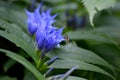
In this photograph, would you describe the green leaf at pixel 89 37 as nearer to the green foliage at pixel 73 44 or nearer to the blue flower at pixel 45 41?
the green foliage at pixel 73 44

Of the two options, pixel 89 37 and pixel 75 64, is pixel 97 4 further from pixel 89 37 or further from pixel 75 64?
pixel 89 37

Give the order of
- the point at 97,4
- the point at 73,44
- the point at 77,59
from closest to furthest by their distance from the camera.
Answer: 1. the point at 97,4
2. the point at 77,59
3. the point at 73,44

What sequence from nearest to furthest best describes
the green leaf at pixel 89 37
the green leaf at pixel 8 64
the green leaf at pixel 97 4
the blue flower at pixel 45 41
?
the green leaf at pixel 97 4, the blue flower at pixel 45 41, the green leaf at pixel 8 64, the green leaf at pixel 89 37

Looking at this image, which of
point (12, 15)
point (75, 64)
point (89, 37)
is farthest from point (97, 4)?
point (12, 15)

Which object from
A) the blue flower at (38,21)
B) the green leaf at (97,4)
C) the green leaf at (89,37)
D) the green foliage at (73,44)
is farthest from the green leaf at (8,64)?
the green leaf at (97,4)

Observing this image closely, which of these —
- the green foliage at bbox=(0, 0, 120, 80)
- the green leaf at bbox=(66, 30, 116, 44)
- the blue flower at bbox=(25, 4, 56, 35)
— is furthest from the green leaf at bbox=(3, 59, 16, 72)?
the green leaf at bbox=(66, 30, 116, 44)

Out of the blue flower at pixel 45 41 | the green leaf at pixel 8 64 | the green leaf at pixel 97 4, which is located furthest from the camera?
the green leaf at pixel 8 64

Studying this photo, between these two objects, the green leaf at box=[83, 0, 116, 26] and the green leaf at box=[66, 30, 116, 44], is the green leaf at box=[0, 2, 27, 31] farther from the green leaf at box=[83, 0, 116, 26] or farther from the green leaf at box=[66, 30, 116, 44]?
the green leaf at box=[83, 0, 116, 26]

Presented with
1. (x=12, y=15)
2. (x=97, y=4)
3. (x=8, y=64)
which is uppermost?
(x=97, y=4)

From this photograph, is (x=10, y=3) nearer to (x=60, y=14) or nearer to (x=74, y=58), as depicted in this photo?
(x=60, y=14)

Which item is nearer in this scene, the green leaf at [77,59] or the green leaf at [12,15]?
the green leaf at [77,59]
